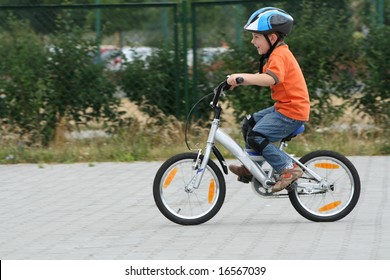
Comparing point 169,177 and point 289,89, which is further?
point 169,177

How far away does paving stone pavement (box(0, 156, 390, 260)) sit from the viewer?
6914 mm

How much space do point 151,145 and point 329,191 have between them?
4.75 m

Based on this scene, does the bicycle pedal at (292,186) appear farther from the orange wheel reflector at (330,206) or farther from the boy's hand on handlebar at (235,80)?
the boy's hand on handlebar at (235,80)

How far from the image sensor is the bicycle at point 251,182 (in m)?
7.77

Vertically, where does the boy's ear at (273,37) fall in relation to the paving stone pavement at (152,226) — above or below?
above

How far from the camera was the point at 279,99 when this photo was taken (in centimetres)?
764

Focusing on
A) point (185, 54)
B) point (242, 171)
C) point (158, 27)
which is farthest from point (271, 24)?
point (158, 27)

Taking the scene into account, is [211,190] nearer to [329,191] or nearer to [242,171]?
[242,171]

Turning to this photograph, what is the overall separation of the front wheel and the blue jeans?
449 mm

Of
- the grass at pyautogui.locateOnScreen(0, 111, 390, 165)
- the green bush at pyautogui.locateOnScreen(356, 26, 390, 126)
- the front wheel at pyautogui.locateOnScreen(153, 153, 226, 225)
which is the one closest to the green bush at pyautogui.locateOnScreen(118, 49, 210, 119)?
the grass at pyautogui.locateOnScreen(0, 111, 390, 165)

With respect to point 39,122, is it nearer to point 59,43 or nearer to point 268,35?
point 59,43

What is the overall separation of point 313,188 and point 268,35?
132 centimetres

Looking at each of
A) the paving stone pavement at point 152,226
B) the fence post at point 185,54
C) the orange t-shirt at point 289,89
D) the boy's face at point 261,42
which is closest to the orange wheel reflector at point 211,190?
the paving stone pavement at point 152,226
